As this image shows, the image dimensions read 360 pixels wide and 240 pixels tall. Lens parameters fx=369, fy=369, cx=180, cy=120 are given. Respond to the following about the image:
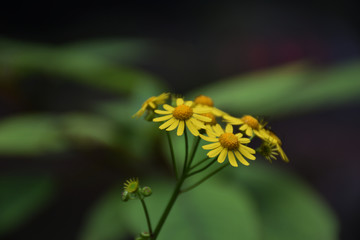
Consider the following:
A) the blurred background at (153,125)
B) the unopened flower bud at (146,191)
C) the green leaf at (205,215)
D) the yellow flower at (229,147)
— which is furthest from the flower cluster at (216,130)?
the green leaf at (205,215)

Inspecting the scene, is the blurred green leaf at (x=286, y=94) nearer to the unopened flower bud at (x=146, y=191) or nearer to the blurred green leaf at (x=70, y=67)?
the blurred green leaf at (x=70, y=67)

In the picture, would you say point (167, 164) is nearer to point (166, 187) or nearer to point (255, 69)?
point (166, 187)

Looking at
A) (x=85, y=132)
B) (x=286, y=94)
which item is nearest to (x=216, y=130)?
(x=85, y=132)

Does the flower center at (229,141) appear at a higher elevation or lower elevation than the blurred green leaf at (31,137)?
lower

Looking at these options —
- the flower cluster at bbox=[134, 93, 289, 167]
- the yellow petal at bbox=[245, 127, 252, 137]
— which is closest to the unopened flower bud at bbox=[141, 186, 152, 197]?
the flower cluster at bbox=[134, 93, 289, 167]

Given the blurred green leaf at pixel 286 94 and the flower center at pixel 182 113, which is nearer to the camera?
the flower center at pixel 182 113

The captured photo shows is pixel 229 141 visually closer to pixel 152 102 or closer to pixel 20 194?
pixel 152 102

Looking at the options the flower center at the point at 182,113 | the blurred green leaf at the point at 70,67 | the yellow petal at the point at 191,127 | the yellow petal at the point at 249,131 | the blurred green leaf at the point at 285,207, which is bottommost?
the blurred green leaf at the point at 285,207
